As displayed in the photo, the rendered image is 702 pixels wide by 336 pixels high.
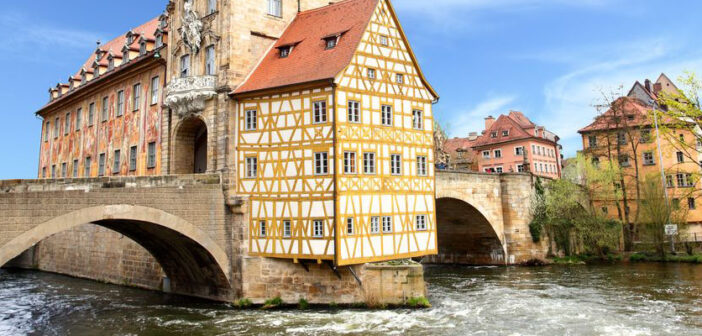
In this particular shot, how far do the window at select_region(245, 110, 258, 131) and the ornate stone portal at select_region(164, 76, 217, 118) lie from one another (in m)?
1.69

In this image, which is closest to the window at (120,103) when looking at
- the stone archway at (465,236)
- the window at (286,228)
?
the window at (286,228)

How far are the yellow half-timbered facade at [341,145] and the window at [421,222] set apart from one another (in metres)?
0.04

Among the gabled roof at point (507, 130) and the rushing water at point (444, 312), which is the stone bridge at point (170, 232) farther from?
the gabled roof at point (507, 130)

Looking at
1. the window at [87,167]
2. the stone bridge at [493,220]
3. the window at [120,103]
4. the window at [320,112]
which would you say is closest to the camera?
the window at [320,112]

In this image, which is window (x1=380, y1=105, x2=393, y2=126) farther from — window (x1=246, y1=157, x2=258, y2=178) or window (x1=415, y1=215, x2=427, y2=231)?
window (x1=246, y1=157, x2=258, y2=178)

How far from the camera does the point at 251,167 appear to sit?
19672 millimetres

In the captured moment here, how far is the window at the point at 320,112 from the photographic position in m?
→ 18.4

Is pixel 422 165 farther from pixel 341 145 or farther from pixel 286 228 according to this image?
pixel 286 228

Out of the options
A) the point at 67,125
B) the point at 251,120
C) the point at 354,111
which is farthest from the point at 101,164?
the point at 354,111

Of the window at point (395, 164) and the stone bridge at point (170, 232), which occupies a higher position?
the window at point (395, 164)

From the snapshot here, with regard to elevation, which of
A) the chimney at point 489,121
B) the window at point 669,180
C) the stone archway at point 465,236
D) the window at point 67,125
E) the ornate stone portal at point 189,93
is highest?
the chimney at point 489,121

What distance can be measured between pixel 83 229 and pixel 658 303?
2762cm

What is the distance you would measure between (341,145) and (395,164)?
2.64 meters

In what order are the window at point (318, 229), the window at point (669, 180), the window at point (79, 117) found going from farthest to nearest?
the window at point (669, 180) < the window at point (79, 117) < the window at point (318, 229)
